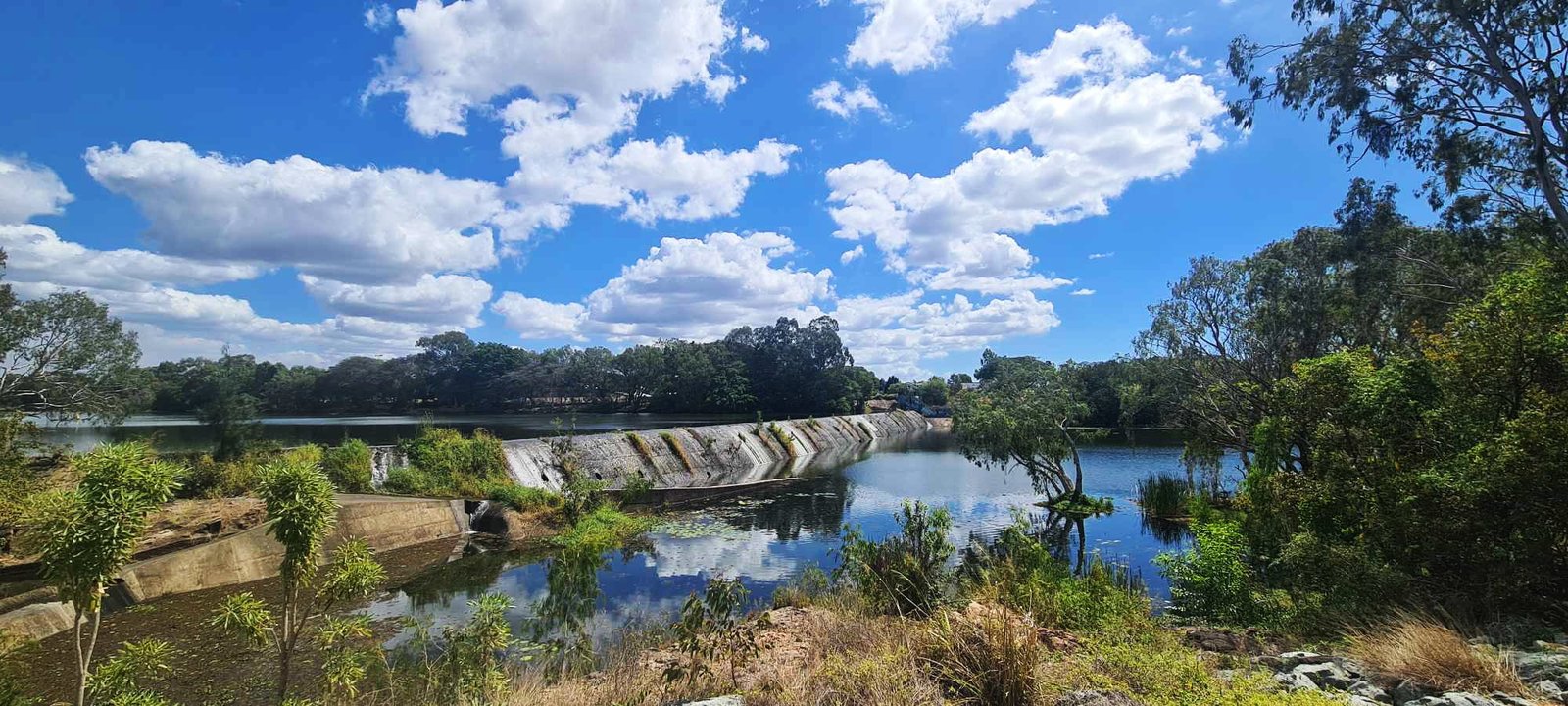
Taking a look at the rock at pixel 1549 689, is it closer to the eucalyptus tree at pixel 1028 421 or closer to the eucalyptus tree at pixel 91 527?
the eucalyptus tree at pixel 91 527

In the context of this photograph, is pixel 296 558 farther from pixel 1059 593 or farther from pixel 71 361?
pixel 71 361

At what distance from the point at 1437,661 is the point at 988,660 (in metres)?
3.62

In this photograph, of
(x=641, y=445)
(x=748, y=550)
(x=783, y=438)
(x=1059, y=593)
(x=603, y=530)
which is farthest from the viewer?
(x=783, y=438)

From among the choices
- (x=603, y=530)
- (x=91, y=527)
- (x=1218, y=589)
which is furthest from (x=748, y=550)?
(x=91, y=527)

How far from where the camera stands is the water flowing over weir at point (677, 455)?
21.1 metres

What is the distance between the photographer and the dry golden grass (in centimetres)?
480

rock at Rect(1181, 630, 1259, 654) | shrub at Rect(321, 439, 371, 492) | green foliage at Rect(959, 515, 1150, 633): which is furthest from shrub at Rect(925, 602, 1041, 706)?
shrub at Rect(321, 439, 371, 492)

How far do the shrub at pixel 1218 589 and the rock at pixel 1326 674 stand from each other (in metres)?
2.84

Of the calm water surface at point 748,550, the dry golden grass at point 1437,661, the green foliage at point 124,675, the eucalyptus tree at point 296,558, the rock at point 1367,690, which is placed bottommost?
the calm water surface at point 748,550

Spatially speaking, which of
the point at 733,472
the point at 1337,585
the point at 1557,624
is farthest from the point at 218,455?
the point at 1557,624

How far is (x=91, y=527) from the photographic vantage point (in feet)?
11.0

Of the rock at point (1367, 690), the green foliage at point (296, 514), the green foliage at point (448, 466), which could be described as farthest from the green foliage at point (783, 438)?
the green foliage at point (296, 514)

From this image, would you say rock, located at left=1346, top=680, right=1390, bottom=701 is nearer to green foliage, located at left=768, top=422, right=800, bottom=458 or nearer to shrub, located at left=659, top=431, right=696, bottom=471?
shrub, located at left=659, top=431, right=696, bottom=471

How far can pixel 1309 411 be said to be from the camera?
33.2 ft
